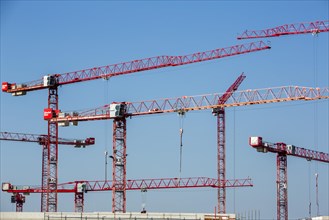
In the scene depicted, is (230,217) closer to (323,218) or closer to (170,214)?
(170,214)

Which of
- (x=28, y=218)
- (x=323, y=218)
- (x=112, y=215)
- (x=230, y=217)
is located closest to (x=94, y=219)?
(x=112, y=215)

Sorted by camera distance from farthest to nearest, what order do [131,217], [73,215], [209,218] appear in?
[73,215], [131,217], [209,218]

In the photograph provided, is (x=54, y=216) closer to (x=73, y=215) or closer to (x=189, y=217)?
(x=73, y=215)

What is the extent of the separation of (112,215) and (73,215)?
11.2 meters

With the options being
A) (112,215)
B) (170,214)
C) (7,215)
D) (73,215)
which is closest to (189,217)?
(170,214)

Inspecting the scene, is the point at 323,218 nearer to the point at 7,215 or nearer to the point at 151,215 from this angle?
the point at 151,215

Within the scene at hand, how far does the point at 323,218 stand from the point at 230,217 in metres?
28.7

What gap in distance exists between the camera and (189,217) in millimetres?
152000

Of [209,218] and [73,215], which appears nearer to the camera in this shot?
[209,218]

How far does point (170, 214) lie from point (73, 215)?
25.0 m

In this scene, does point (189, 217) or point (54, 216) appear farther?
point (54, 216)

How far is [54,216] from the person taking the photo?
172125 mm

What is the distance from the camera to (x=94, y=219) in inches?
6467

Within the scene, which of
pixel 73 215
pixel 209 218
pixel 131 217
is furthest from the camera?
pixel 73 215
